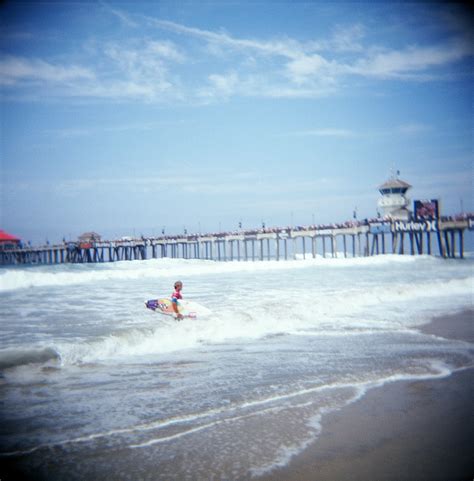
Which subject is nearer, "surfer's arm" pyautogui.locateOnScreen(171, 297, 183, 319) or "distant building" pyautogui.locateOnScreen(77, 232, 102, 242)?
"surfer's arm" pyautogui.locateOnScreen(171, 297, 183, 319)

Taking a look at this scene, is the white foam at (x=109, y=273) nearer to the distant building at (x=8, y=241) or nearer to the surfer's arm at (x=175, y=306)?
the surfer's arm at (x=175, y=306)

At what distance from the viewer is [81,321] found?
10523 millimetres

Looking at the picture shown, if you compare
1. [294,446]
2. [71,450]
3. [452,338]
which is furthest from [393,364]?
[71,450]

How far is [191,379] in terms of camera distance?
19.1ft

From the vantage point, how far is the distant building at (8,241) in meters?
66.9

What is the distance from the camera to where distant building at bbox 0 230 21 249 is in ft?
220

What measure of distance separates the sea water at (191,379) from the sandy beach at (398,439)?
216 mm

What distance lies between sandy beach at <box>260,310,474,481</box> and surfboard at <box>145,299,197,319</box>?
249 inches

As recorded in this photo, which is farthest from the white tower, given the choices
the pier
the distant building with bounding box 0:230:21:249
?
the distant building with bounding box 0:230:21:249

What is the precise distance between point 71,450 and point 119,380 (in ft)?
6.98

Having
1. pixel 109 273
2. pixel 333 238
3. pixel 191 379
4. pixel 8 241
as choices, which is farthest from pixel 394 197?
pixel 8 241

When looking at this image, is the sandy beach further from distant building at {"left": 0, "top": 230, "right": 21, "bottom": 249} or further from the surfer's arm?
distant building at {"left": 0, "top": 230, "right": 21, "bottom": 249}

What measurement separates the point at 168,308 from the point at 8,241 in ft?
219

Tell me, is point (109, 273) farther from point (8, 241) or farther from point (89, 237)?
point (8, 241)
